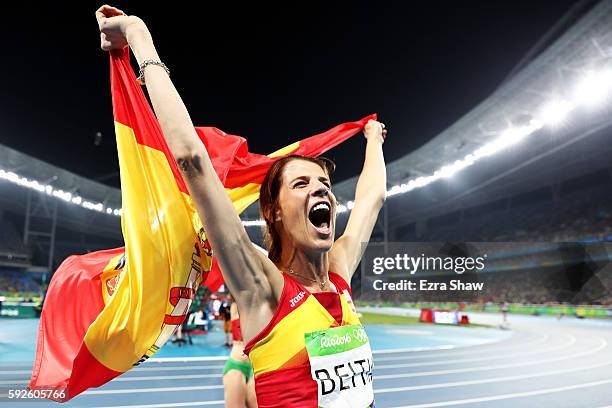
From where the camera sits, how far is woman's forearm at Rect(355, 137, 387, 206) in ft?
7.73

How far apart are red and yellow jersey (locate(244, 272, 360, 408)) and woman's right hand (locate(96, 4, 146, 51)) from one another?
1108 millimetres

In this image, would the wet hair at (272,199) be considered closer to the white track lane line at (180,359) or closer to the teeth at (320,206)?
the teeth at (320,206)

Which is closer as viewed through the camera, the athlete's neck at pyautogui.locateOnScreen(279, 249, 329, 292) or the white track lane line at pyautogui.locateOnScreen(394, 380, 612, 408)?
the athlete's neck at pyautogui.locateOnScreen(279, 249, 329, 292)

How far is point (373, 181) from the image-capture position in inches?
94.6

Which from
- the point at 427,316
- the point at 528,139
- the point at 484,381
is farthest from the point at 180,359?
the point at 528,139

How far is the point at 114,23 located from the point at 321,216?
1.06 metres

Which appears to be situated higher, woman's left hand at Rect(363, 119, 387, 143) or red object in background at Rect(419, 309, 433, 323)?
woman's left hand at Rect(363, 119, 387, 143)

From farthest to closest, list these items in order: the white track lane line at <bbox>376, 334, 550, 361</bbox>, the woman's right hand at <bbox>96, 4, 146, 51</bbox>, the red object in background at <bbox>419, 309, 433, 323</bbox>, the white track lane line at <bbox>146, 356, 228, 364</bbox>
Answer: the red object in background at <bbox>419, 309, 433, 323</bbox>, the white track lane line at <bbox>376, 334, 550, 361</bbox>, the white track lane line at <bbox>146, 356, 228, 364</bbox>, the woman's right hand at <bbox>96, 4, 146, 51</bbox>

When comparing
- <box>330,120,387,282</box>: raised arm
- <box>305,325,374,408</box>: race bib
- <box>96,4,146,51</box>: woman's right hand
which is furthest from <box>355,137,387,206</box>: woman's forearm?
<box>96,4,146,51</box>: woman's right hand

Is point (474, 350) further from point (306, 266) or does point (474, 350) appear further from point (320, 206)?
point (320, 206)

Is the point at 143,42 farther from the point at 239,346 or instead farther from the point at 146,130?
the point at 239,346

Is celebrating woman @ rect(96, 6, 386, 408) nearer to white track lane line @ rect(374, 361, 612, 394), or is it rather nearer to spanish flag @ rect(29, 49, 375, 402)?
spanish flag @ rect(29, 49, 375, 402)

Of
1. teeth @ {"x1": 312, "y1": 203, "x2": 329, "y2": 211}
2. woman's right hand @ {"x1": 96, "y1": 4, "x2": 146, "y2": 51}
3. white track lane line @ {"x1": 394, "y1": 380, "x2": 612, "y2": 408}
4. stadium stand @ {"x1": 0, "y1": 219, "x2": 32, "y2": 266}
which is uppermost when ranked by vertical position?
stadium stand @ {"x1": 0, "y1": 219, "x2": 32, "y2": 266}

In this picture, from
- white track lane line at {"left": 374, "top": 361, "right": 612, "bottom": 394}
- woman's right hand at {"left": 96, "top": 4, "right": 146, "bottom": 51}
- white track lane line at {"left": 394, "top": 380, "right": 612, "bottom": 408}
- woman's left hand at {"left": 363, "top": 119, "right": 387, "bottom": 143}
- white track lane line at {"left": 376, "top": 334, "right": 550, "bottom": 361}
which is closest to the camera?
woman's right hand at {"left": 96, "top": 4, "right": 146, "bottom": 51}
